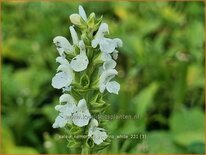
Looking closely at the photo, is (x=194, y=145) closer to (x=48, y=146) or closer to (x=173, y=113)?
(x=173, y=113)

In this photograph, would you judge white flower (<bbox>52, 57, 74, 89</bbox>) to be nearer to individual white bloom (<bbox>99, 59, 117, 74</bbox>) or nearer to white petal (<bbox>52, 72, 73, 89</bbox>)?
white petal (<bbox>52, 72, 73, 89</bbox>)

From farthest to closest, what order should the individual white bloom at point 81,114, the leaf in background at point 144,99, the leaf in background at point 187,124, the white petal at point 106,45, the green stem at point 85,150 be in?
the leaf in background at point 144,99 → the leaf in background at point 187,124 → the green stem at point 85,150 → the individual white bloom at point 81,114 → the white petal at point 106,45

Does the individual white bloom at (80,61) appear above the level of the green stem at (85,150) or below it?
above

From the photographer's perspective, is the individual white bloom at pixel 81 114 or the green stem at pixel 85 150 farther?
the green stem at pixel 85 150

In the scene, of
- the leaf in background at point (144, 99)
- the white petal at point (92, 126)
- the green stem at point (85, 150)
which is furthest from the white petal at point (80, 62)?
the leaf in background at point (144, 99)

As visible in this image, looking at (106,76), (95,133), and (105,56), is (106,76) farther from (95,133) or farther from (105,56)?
(95,133)

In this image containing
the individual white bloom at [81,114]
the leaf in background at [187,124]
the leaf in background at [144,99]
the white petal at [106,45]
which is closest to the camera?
the white petal at [106,45]

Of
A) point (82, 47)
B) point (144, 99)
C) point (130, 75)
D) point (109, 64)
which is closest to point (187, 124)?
point (144, 99)

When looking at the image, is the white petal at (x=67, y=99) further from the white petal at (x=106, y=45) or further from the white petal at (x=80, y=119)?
the white petal at (x=106, y=45)

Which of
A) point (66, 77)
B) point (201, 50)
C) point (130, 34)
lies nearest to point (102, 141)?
point (66, 77)
